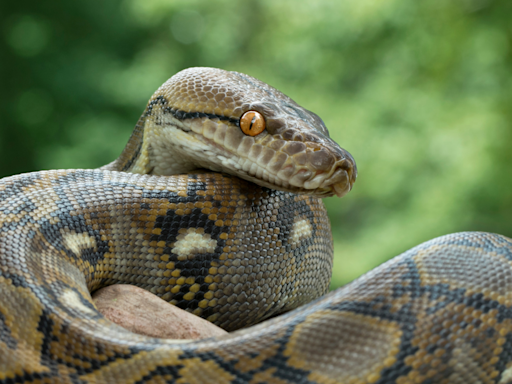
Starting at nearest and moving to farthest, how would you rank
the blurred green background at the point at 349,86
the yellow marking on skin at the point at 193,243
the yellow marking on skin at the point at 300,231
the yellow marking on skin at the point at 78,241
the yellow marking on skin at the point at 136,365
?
1. the yellow marking on skin at the point at 136,365
2. the yellow marking on skin at the point at 78,241
3. the yellow marking on skin at the point at 193,243
4. the yellow marking on skin at the point at 300,231
5. the blurred green background at the point at 349,86

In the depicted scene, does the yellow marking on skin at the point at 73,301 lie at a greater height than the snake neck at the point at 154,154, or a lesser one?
lesser

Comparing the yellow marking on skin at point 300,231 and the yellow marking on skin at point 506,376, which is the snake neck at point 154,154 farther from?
the yellow marking on skin at point 506,376

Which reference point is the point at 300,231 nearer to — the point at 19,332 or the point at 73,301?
the point at 73,301

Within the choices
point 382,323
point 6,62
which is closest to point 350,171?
point 382,323

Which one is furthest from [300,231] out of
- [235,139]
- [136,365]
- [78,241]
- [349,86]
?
[349,86]

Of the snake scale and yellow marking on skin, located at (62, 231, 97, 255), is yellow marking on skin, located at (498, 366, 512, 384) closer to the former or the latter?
the snake scale

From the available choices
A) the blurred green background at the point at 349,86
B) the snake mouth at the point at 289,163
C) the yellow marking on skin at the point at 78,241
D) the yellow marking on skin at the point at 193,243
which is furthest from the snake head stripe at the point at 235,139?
the blurred green background at the point at 349,86

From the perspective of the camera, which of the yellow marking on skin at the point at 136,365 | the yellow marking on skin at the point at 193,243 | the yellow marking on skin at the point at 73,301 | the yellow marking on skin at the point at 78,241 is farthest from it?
the yellow marking on skin at the point at 193,243
